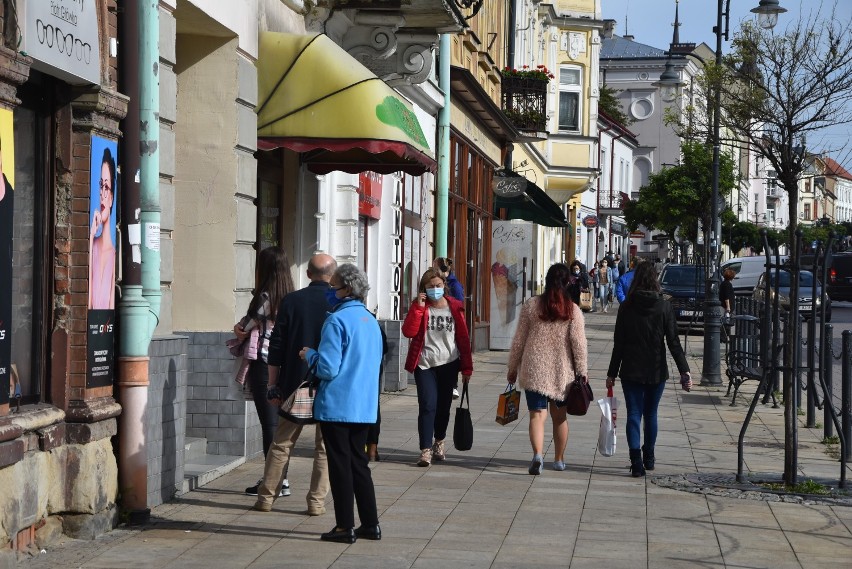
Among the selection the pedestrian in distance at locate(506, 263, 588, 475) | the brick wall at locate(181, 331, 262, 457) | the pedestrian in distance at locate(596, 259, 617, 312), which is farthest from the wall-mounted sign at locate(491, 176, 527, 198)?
the pedestrian in distance at locate(596, 259, 617, 312)

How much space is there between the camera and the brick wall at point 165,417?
916 cm

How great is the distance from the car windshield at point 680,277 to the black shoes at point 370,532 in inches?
1149

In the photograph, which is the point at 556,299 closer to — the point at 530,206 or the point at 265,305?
the point at 265,305

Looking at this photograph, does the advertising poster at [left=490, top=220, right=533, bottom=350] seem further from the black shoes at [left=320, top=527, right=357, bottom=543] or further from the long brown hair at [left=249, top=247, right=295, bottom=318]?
the black shoes at [left=320, top=527, right=357, bottom=543]

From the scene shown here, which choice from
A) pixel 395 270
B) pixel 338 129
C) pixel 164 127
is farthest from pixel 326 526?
pixel 395 270

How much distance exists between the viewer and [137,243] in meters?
8.93

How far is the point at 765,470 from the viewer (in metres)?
11.7

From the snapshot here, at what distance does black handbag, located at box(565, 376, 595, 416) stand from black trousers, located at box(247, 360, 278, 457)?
2.59m

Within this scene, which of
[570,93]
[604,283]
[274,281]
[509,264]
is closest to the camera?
[274,281]

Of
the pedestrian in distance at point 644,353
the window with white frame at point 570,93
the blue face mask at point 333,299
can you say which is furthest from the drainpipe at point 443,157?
the window with white frame at point 570,93

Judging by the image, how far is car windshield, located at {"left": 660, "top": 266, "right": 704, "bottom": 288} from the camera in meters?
37.2

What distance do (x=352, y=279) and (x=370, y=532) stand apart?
1462 mm

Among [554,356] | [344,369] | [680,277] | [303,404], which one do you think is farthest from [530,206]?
[344,369]

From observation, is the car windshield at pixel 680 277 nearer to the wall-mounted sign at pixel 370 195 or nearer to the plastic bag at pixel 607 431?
the wall-mounted sign at pixel 370 195
